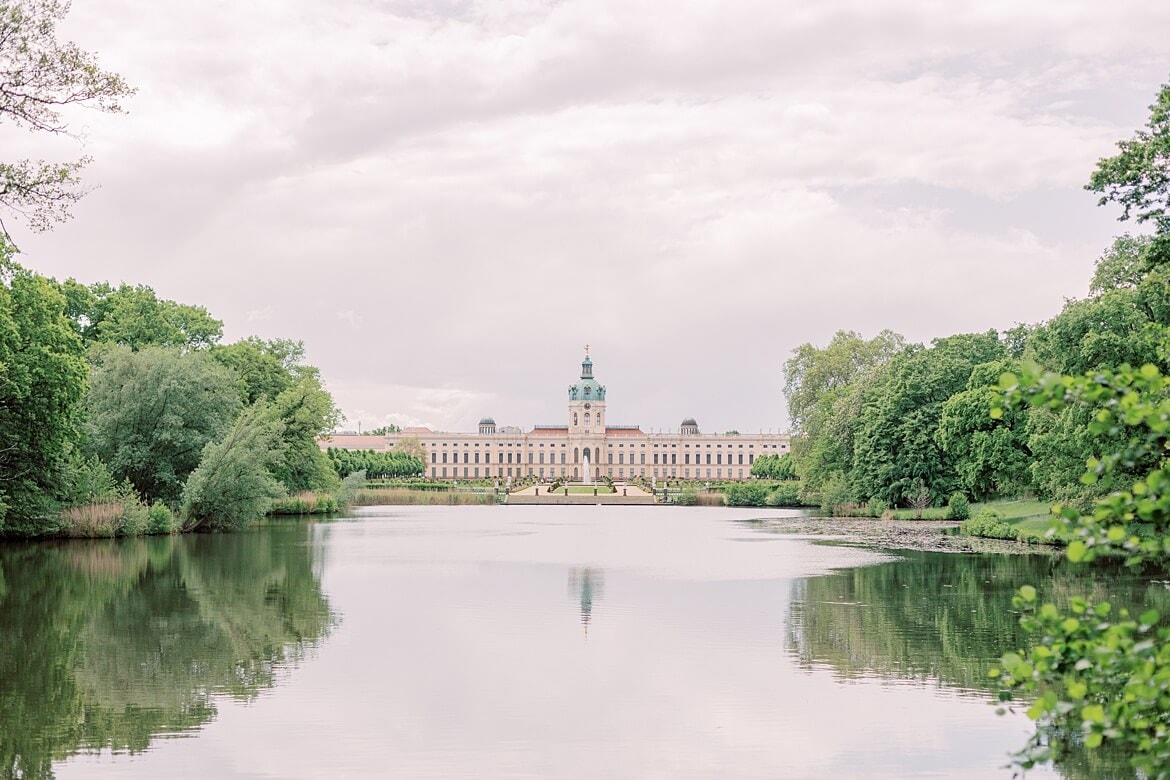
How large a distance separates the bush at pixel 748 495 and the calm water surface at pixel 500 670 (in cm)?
4619

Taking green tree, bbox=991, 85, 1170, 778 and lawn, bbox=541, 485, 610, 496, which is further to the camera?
lawn, bbox=541, 485, 610, 496

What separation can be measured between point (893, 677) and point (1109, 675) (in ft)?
28.8

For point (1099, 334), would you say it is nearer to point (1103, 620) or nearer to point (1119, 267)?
point (1119, 267)

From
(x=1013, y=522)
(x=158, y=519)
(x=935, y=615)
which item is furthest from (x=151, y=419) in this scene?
(x=935, y=615)

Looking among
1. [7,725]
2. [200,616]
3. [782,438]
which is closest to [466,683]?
[7,725]

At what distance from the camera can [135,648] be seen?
13445mm

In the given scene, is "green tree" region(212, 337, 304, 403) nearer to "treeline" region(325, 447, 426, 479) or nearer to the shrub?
the shrub

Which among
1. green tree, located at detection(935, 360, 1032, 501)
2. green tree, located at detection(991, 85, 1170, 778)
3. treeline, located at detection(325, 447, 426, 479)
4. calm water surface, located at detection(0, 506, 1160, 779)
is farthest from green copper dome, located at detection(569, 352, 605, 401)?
green tree, located at detection(991, 85, 1170, 778)

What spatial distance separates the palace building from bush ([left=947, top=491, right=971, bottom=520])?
120548 mm

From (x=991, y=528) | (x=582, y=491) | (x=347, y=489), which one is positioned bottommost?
(x=582, y=491)

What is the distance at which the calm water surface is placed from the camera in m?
9.03

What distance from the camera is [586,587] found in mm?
20984

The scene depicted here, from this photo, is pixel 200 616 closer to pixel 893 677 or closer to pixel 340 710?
pixel 340 710

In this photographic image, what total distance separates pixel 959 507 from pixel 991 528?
982 centimetres
